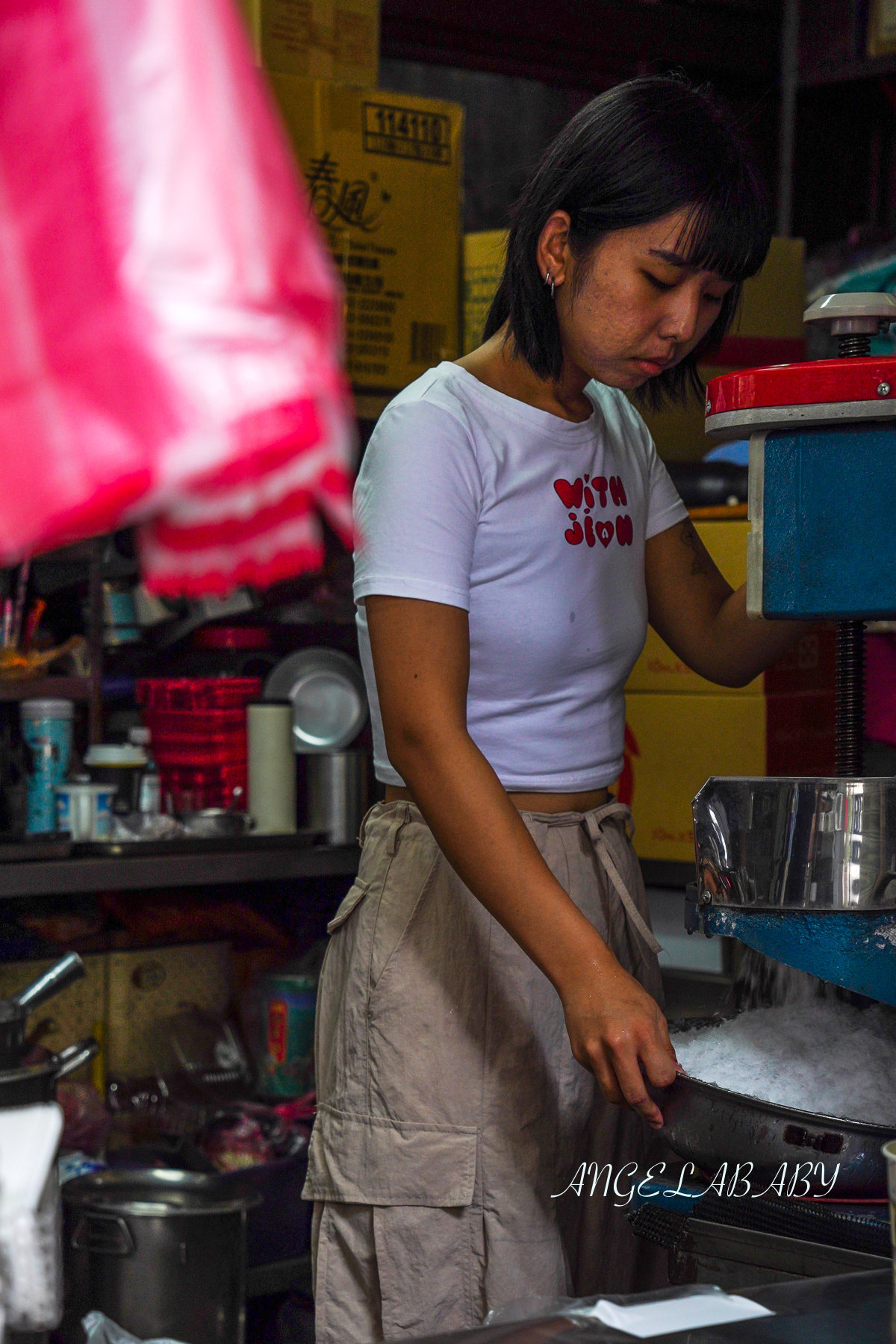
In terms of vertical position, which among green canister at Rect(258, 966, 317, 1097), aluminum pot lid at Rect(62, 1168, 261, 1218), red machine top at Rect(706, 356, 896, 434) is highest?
red machine top at Rect(706, 356, 896, 434)

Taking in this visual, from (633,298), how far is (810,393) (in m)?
0.23

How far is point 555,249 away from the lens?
4.40 ft

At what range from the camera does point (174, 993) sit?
2.72 meters

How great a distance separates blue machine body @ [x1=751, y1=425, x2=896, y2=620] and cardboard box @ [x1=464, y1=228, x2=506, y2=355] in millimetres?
1691

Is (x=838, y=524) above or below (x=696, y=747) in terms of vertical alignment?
above

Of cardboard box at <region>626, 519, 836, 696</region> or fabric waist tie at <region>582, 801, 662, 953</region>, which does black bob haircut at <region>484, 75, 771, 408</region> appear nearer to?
fabric waist tie at <region>582, 801, 662, 953</region>

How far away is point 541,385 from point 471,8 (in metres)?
2.25

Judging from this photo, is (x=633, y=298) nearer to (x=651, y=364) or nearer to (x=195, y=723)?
(x=651, y=364)

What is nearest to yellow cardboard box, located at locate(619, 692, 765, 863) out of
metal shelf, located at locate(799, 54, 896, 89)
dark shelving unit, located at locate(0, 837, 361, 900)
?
dark shelving unit, located at locate(0, 837, 361, 900)

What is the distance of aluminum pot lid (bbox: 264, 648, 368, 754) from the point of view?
2.93m

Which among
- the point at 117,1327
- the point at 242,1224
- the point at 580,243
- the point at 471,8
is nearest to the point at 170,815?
the point at 242,1224

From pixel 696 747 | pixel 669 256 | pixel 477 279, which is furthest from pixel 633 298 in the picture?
pixel 477 279

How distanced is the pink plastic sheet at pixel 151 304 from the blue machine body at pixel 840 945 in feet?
2.55

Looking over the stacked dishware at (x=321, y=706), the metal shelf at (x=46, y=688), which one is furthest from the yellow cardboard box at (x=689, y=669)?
the metal shelf at (x=46, y=688)
